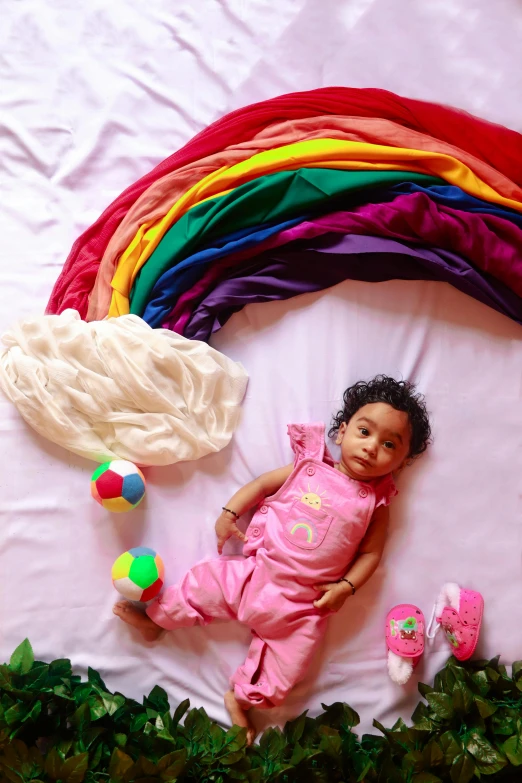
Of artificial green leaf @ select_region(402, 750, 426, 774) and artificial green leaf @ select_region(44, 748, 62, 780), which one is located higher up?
artificial green leaf @ select_region(402, 750, 426, 774)

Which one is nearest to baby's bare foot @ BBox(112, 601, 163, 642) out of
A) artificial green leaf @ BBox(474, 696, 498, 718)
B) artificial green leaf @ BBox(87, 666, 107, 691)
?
artificial green leaf @ BBox(87, 666, 107, 691)

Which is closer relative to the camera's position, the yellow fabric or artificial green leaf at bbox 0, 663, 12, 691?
artificial green leaf at bbox 0, 663, 12, 691

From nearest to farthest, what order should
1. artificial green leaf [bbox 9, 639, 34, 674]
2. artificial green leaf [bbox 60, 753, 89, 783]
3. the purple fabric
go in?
artificial green leaf [bbox 60, 753, 89, 783] < artificial green leaf [bbox 9, 639, 34, 674] < the purple fabric

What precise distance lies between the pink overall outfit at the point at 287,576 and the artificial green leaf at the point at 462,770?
0.32 meters

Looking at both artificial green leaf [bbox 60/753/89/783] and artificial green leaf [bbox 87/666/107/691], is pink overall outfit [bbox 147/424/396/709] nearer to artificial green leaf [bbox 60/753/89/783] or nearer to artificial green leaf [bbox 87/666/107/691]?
artificial green leaf [bbox 87/666/107/691]

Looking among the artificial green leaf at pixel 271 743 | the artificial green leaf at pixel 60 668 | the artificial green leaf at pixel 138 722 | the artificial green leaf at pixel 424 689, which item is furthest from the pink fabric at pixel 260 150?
the artificial green leaf at pixel 424 689

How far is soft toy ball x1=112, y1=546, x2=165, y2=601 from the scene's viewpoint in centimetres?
122

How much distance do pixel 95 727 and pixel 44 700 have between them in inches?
4.3

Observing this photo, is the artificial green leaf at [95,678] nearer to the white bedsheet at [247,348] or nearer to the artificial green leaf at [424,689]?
the white bedsheet at [247,348]

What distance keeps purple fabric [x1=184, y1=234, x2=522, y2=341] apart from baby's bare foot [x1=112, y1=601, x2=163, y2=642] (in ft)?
1.90

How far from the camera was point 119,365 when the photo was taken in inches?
49.6

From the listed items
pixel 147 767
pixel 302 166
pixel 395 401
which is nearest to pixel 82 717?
pixel 147 767

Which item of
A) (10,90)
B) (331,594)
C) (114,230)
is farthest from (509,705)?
(10,90)

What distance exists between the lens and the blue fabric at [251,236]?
4.29 ft
